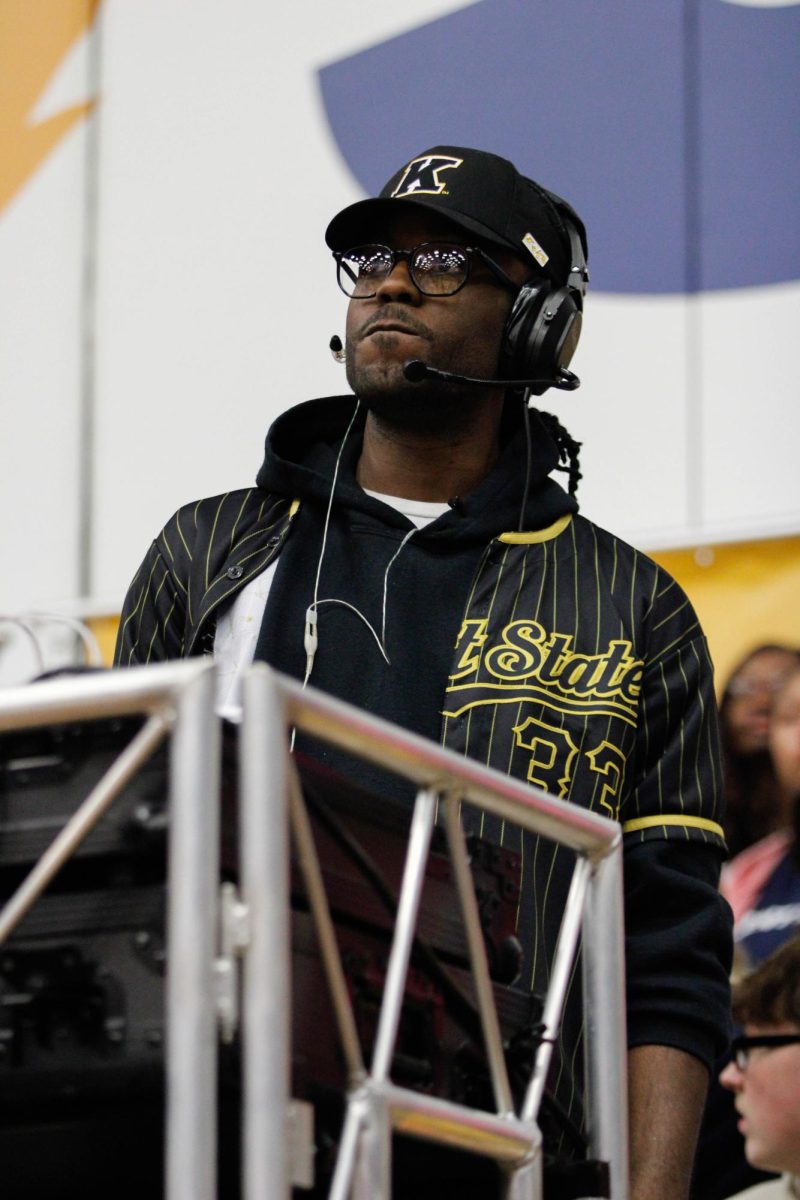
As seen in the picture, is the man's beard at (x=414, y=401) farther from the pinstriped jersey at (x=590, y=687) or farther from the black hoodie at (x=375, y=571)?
the pinstriped jersey at (x=590, y=687)

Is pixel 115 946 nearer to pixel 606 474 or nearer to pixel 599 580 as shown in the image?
pixel 599 580

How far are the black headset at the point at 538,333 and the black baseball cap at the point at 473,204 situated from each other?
0.06m

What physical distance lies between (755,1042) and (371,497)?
1212mm

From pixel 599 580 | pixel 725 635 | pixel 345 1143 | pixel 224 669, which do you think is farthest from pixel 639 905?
pixel 725 635

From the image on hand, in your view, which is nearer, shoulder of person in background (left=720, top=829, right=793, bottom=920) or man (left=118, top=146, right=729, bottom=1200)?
man (left=118, top=146, right=729, bottom=1200)

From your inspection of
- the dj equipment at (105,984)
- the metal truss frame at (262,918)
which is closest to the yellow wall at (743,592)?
the metal truss frame at (262,918)

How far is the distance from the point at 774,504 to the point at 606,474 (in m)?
0.33

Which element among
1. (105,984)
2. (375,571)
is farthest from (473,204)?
(105,984)

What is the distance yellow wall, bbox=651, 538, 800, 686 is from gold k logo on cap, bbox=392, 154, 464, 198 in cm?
130

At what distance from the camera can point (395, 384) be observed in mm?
2438

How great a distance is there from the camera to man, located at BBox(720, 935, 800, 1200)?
313 centimetres

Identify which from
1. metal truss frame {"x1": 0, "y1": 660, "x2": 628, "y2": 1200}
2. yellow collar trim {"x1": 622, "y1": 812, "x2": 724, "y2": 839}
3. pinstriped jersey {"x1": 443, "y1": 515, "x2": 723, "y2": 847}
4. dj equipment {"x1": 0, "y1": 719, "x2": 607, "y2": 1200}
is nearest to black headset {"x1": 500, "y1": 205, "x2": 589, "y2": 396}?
pinstriped jersey {"x1": 443, "y1": 515, "x2": 723, "y2": 847}

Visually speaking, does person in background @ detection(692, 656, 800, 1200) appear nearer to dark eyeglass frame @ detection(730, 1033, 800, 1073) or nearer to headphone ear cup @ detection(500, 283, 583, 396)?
dark eyeglass frame @ detection(730, 1033, 800, 1073)

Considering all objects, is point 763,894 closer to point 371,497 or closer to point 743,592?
point 743,592
